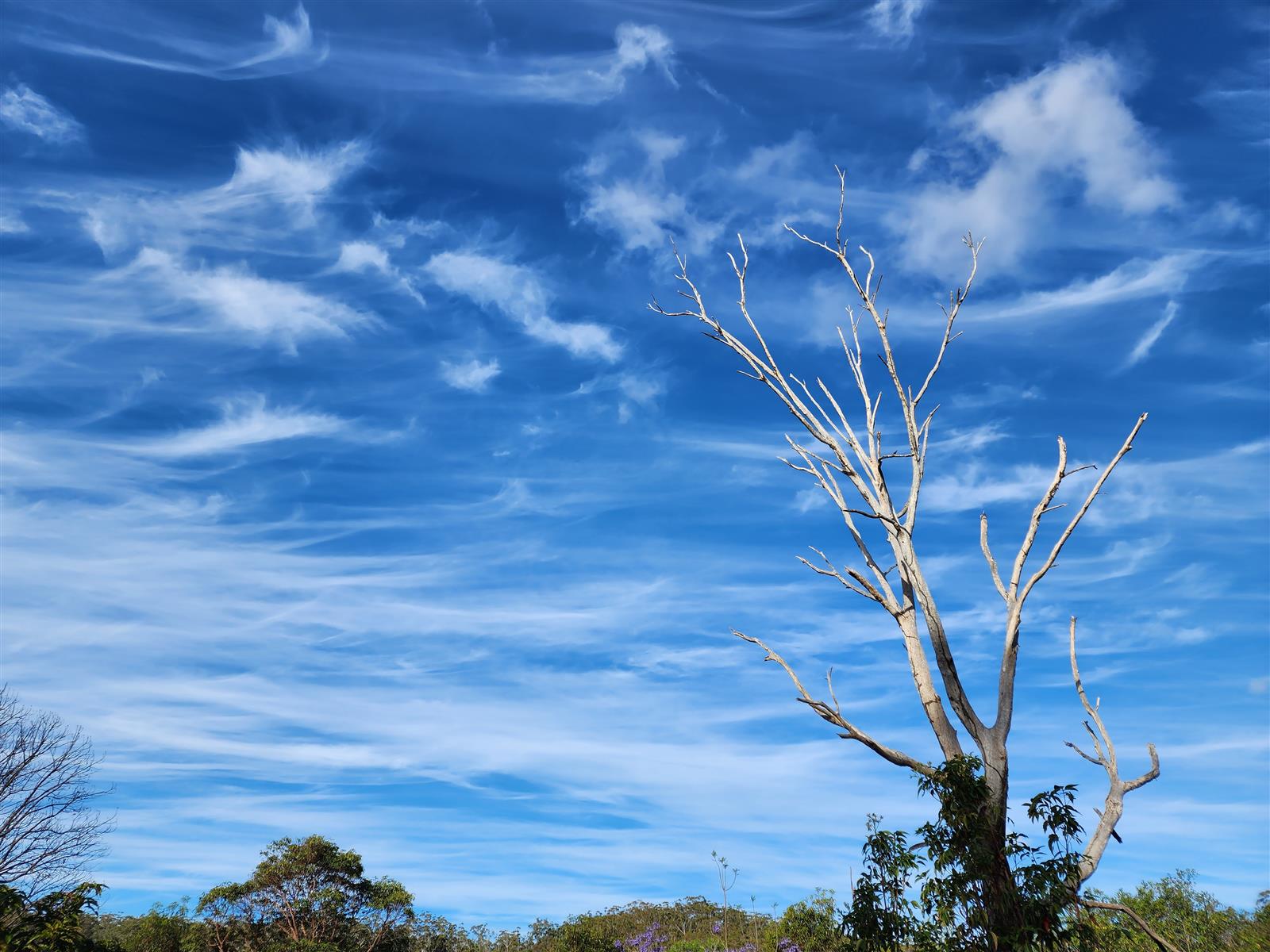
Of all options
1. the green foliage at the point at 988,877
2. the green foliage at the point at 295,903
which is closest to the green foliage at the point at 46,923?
the green foliage at the point at 988,877

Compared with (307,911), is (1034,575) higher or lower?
higher

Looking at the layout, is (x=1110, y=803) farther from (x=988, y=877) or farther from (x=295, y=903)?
(x=295, y=903)

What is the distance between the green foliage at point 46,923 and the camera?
7.38 metres

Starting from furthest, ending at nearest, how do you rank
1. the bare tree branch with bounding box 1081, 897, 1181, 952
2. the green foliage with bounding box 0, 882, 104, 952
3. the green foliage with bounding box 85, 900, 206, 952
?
the green foliage with bounding box 85, 900, 206, 952
the green foliage with bounding box 0, 882, 104, 952
the bare tree branch with bounding box 1081, 897, 1181, 952

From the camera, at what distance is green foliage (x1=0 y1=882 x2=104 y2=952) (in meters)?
7.38

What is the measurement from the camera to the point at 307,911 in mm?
26594

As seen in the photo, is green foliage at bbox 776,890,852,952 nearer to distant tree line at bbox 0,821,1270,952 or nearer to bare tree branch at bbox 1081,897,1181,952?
distant tree line at bbox 0,821,1270,952

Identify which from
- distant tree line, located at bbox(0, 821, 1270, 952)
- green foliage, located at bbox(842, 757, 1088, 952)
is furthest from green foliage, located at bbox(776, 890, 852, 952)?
green foliage, located at bbox(842, 757, 1088, 952)

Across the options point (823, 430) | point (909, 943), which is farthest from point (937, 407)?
point (909, 943)

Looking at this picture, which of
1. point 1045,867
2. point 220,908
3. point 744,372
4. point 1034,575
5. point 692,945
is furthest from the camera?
point 220,908

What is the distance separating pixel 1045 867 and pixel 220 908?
27.5 metres

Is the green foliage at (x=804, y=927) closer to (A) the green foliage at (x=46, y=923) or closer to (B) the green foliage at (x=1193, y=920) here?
(B) the green foliage at (x=1193, y=920)

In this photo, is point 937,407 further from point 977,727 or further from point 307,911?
point 307,911

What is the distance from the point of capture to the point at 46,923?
7.60 metres
